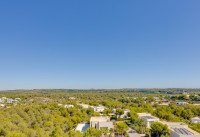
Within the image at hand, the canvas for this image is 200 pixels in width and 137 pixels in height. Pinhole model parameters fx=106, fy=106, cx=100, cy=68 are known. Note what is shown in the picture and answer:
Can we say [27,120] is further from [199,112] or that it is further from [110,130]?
[199,112]

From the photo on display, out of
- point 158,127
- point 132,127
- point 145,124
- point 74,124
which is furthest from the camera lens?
point 74,124

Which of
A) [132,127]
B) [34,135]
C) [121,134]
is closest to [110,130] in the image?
[121,134]

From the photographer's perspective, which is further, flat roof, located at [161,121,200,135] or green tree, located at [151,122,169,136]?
green tree, located at [151,122,169,136]

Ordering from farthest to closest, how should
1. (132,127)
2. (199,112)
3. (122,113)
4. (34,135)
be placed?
(199,112), (122,113), (132,127), (34,135)

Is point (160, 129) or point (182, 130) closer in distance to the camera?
point (182, 130)

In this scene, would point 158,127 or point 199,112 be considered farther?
point 199,112

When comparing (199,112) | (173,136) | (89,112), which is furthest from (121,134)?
(199,112)

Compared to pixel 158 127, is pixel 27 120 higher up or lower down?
lower down

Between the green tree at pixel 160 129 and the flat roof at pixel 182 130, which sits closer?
the flat roof at pixel 182 130

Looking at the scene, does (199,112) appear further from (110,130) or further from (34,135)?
(34,135)
